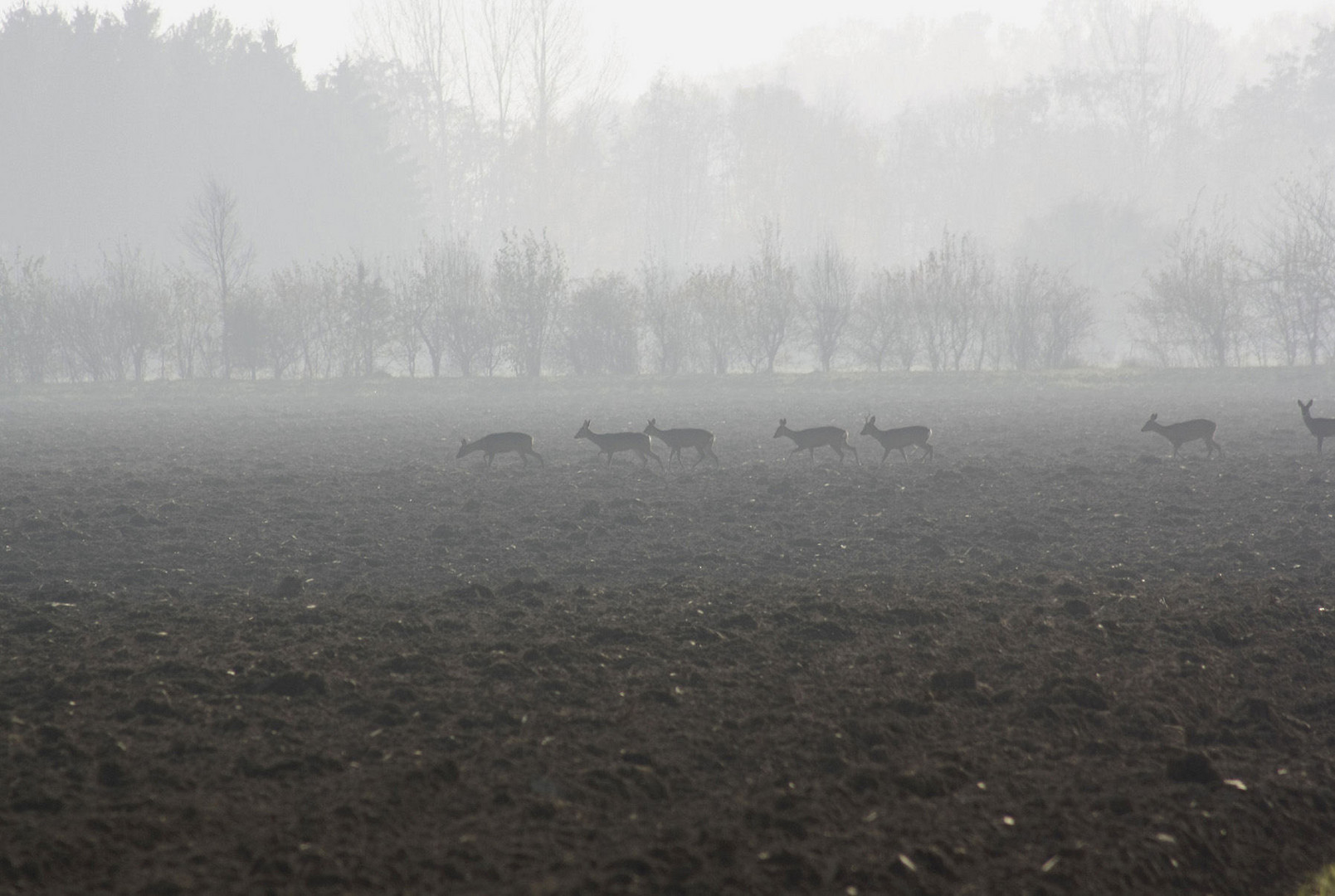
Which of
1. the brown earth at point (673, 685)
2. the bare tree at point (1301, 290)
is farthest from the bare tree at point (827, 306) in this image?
the brown earth at point (673, 685)

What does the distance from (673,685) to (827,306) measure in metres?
42.1

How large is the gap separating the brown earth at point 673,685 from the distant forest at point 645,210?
32949 millimetres

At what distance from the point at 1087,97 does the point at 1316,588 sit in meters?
77.1

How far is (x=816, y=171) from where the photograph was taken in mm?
78750

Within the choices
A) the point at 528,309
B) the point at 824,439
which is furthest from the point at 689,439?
the point at 528,309

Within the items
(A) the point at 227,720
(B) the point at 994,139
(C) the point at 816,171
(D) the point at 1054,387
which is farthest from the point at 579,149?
(A) the point at 227,720

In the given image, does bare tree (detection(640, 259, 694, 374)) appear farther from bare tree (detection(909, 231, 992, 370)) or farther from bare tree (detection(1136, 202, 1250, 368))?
bare tree (detection(1136, 202, 1250, 368))

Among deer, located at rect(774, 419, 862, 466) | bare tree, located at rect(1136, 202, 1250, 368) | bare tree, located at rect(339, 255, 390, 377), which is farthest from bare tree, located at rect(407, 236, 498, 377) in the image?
deer, located at rect(774, 419, 862, 466)

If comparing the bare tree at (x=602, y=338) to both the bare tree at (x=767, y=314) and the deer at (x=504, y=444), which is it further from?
the deer at (x=504, y=444)

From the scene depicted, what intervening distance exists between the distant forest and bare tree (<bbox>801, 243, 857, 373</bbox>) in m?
0.19

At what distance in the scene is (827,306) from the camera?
47469 millimetres

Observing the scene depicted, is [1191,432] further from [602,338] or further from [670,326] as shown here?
[602,338]

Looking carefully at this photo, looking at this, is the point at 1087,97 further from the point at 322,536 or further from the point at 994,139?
the point at 322,536

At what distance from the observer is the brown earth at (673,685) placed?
4562mm
